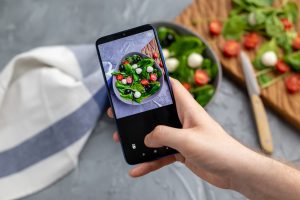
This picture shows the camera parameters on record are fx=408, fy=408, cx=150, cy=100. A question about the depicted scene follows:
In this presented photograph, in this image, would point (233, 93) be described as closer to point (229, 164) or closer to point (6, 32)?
point (229, 164)

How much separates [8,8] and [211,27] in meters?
0.43

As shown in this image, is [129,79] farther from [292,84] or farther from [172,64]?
[292,84]

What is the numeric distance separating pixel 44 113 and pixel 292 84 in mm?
460

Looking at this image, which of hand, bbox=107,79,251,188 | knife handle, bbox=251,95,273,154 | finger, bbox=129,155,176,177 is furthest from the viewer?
knife handle, bbox=251,95,273,154

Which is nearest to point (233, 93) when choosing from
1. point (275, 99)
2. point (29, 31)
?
point (275, 99)

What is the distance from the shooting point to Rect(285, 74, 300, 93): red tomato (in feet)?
2.49

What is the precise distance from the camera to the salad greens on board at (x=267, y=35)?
2.55ft

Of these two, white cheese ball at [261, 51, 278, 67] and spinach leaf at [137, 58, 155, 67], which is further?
white cheese ball at [261, 51, 278, 67]

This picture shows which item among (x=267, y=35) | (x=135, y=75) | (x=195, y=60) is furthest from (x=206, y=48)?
(x=135, y=75)

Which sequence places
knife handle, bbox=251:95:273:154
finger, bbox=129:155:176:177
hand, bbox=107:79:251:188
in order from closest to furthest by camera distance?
hand, bbox=107:79:251:188, finger, bbox=129:155:176:177, knife handle, bbox=251:95:273:154

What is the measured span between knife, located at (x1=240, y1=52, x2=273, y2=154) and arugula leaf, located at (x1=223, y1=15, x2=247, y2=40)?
0.07 m

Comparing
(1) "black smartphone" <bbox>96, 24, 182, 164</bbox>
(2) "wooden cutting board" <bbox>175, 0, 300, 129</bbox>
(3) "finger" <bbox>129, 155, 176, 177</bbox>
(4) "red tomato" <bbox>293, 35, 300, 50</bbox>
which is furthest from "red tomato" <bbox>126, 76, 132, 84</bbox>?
(4) "red tomato" <bbox>293, 35, 300, 50</bbox>

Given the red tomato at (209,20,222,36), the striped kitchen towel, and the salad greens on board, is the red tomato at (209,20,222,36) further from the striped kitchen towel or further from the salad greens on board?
the striped kitchen towel

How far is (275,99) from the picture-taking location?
760 mm
